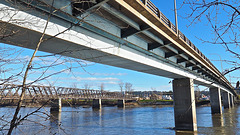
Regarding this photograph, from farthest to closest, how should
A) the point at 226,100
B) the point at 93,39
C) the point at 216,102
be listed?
the point at 226,100 < the point at 216,102 < the point at 93,39

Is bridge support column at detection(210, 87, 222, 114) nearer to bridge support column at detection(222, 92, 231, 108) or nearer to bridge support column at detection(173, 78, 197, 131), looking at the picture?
bridge support column at detection(222, 92, 231, 108)

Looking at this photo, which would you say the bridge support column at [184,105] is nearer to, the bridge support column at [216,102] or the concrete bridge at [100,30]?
the concrete bridge at [100,30]

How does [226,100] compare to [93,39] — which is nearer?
[93,39]

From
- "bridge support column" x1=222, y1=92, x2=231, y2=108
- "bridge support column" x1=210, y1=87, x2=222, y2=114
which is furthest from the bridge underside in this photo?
"bridge support column" x1=222, y1=92, x2=231, y2=108

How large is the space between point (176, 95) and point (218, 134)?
5.71m

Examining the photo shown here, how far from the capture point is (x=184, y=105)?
839 inches

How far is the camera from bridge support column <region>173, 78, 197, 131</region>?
2067cm

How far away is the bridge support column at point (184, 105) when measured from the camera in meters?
20.7

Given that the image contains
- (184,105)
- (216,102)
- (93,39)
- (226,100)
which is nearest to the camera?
(93,39)

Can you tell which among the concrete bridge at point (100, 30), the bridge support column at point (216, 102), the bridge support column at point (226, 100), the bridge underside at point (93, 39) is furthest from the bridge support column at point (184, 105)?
the bridge support column at point (226, 100)

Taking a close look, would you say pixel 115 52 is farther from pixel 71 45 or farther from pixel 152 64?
pixel 152 64

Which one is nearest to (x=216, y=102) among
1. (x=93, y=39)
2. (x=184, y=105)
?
(x=184, y=105)

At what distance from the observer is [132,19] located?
9312mm

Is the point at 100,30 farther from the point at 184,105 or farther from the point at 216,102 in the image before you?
the point at 216,102
